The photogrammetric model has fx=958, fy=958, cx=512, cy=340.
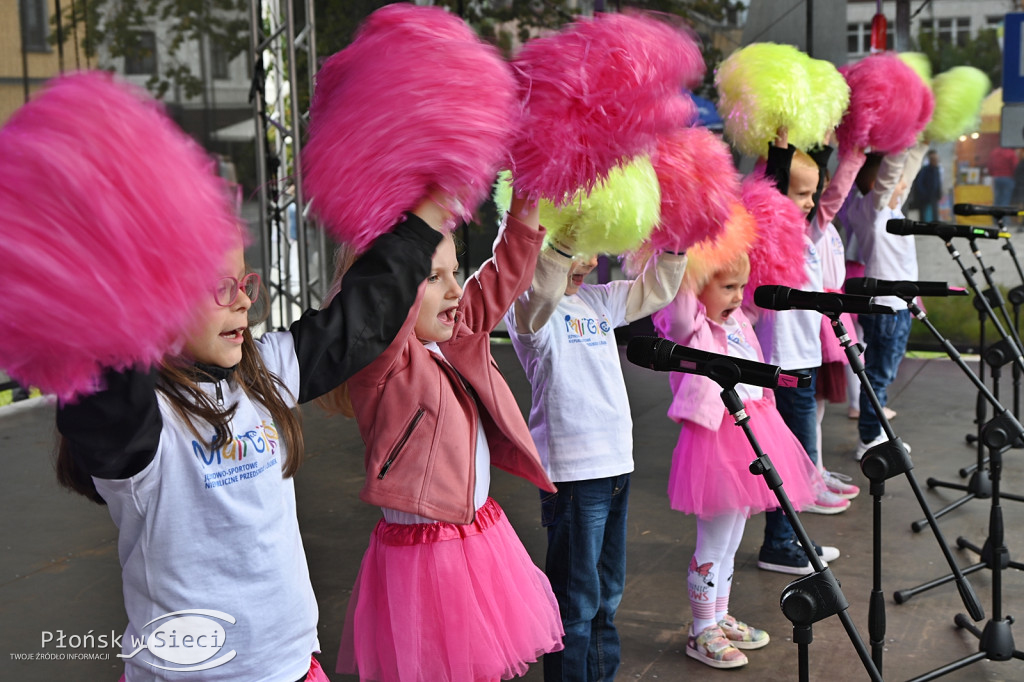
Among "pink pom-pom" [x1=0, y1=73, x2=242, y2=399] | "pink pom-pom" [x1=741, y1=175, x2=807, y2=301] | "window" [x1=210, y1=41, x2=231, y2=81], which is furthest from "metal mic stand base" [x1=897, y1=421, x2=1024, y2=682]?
"window" [x1=210, y1=41, x2=231, y2=81]

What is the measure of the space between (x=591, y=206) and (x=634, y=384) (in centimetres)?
528

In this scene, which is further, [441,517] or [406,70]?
A: [441,517]

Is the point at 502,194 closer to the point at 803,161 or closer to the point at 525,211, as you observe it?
the point at 525,211

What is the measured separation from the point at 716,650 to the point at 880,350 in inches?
101

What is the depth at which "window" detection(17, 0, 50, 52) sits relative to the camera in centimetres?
655

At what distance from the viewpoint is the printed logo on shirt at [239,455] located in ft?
4.85

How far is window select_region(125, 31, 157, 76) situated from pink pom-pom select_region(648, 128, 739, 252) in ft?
19.1

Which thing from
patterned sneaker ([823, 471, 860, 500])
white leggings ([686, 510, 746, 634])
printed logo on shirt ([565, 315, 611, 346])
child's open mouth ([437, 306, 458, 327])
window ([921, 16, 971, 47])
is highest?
window ([921, 16, 971, 47])

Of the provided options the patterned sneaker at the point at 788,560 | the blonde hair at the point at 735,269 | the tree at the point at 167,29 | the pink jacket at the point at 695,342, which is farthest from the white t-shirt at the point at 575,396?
the tree at the point at 167,29

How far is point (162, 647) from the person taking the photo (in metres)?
1.48

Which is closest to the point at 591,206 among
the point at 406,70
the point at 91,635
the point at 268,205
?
the point at 406,70

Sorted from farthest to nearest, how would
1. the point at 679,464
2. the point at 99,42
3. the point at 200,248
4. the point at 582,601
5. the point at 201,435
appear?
1. the point at 99,42
2. the point at 679,464
3. the point at 582,601
4. the point at 201,435
5. the point at 200,248

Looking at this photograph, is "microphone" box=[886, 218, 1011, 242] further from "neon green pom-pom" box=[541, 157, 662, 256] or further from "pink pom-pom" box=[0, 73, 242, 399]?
"pink pom-pom" box=[0, 73, 242, 399]

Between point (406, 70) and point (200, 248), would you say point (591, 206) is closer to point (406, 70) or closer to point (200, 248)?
point (406, 70)
